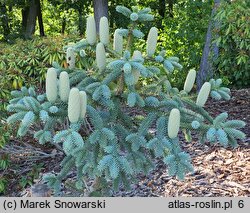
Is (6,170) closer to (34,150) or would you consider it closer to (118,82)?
(34,150)

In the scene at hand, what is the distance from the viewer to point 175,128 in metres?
2.43

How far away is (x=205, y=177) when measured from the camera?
4012 millimetres

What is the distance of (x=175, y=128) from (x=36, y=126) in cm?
260

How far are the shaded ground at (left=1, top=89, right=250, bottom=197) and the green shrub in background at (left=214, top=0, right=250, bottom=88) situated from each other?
130 cm

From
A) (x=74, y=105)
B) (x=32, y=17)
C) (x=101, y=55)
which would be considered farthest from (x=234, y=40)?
(x=32, y=17)

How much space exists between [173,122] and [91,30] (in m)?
0.88

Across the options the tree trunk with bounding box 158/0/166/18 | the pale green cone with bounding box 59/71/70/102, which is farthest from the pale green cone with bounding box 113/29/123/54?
the tree trunk with bounding box 158/0/166/18

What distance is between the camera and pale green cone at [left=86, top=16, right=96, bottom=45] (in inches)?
108

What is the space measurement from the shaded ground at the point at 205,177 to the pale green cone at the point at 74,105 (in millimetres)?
1309

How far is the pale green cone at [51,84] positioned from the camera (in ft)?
7.73

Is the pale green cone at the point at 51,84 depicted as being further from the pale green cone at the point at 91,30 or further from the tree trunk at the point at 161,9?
the tree trunk at the point at 161,9

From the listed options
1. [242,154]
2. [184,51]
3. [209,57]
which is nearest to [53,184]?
[242,154]

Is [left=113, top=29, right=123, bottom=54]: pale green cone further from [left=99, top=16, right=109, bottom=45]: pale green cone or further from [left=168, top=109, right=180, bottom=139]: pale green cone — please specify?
[left=168, top=109, right=180, bottom=139]: pale green cone

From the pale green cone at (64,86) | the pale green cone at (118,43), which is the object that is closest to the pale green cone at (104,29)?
the pale green cone at (118,43)
